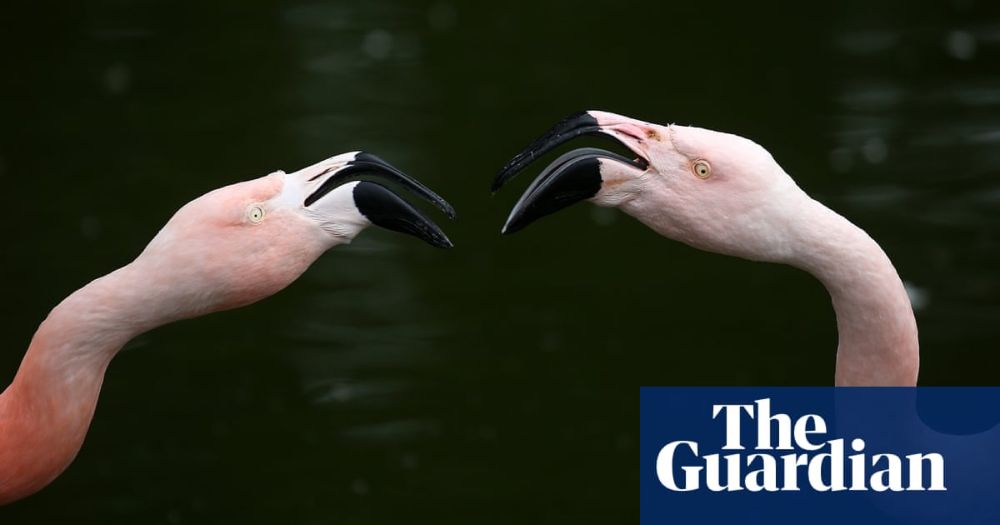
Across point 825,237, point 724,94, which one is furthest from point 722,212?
point 724,94

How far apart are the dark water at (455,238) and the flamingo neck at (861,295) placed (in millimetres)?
2467

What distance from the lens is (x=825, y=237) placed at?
2936 mm

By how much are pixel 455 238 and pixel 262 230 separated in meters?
2.98

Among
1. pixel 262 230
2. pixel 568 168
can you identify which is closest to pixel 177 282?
pixel 262 230

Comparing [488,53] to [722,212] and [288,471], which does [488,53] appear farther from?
[722,212]

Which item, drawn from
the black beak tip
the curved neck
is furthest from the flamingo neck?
the curved neck

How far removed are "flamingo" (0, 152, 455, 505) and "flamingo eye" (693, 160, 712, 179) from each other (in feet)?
1.88

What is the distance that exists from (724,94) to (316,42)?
5.62 feet

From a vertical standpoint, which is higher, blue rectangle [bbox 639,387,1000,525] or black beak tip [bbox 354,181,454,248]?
black beak tip [bbox 354,181,454,248]

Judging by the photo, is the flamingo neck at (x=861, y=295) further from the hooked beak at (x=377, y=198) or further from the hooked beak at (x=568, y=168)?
the hooked beak at (x=377, y=198)

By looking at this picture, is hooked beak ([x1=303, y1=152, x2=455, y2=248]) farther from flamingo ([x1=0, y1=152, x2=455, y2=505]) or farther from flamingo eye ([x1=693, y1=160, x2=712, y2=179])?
flamingo eye ([x1=693, y1=160, x2=712, y2=179])

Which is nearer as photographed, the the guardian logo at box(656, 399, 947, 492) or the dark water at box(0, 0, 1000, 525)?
the the guardian logo at box(656, 399, 947, 492)

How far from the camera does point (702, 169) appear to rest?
9.77ft

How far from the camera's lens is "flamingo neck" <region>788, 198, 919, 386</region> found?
9.66 feet
